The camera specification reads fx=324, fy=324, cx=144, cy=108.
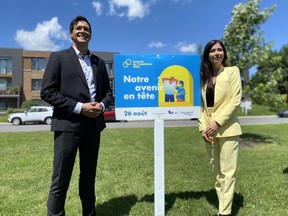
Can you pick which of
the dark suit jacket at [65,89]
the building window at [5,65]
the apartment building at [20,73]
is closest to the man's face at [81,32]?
the dark suit jacket at [65,89]

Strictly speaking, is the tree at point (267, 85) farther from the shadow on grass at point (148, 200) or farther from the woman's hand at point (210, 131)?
the woman's hand at point (210, 131)

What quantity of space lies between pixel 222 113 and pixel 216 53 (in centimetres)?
74

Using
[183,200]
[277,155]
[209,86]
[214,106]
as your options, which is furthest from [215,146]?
[277,155]

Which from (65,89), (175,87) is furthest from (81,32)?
(175,87)

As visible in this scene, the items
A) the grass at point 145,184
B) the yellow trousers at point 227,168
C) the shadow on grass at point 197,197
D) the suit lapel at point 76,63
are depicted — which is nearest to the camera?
the suit lapel at point 76,63

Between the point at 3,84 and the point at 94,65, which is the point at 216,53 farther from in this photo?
the point at 3,84

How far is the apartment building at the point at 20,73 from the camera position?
164 feet

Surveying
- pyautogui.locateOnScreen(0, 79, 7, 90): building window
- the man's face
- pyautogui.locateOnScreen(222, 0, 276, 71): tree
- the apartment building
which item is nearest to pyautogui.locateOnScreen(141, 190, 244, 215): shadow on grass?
the man's face

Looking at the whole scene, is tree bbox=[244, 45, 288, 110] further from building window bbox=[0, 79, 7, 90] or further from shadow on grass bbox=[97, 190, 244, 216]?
building window bbox=[0, 79, 7, 90]

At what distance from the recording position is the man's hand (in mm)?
3379

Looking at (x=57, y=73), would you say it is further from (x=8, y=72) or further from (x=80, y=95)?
(x=8, y=72)

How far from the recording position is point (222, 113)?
3805 millimetres

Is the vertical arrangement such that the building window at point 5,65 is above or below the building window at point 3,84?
above

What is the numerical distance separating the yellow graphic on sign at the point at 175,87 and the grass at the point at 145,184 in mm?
1469
